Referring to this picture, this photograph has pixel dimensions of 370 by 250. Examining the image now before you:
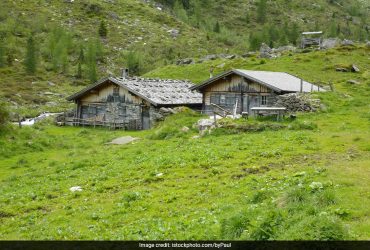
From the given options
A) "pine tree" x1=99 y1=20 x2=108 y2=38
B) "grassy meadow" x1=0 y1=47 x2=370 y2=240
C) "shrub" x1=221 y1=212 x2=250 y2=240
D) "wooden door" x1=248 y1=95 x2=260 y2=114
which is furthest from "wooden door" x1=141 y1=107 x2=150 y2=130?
"pine tree" x1=99 y1=20 x2=108 y2=38

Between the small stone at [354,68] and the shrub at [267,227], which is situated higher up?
the small stone at [354,68]

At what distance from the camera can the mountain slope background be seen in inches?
3494

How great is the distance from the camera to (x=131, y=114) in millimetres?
52219

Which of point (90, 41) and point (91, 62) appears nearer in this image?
point (91, 62)

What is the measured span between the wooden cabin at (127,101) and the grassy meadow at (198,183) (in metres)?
10.4

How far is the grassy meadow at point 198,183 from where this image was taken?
44.5 ft

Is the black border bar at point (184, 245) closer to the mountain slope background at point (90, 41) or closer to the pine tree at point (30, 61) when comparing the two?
the mountain slope background at point (90, 41)

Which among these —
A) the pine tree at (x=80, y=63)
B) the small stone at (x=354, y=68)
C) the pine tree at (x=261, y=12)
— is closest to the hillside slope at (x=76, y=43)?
the pine tree at (x=80, y=63)

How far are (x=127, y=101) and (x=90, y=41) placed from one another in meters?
64.1

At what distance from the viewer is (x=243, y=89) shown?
49.1m

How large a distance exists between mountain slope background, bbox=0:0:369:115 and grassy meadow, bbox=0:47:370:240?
39.2 metres

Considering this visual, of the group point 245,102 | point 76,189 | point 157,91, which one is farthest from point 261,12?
point 76,189

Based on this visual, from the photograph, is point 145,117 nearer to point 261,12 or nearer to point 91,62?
point 91,62

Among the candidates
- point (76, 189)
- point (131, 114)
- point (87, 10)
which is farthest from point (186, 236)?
point (87, 10)
